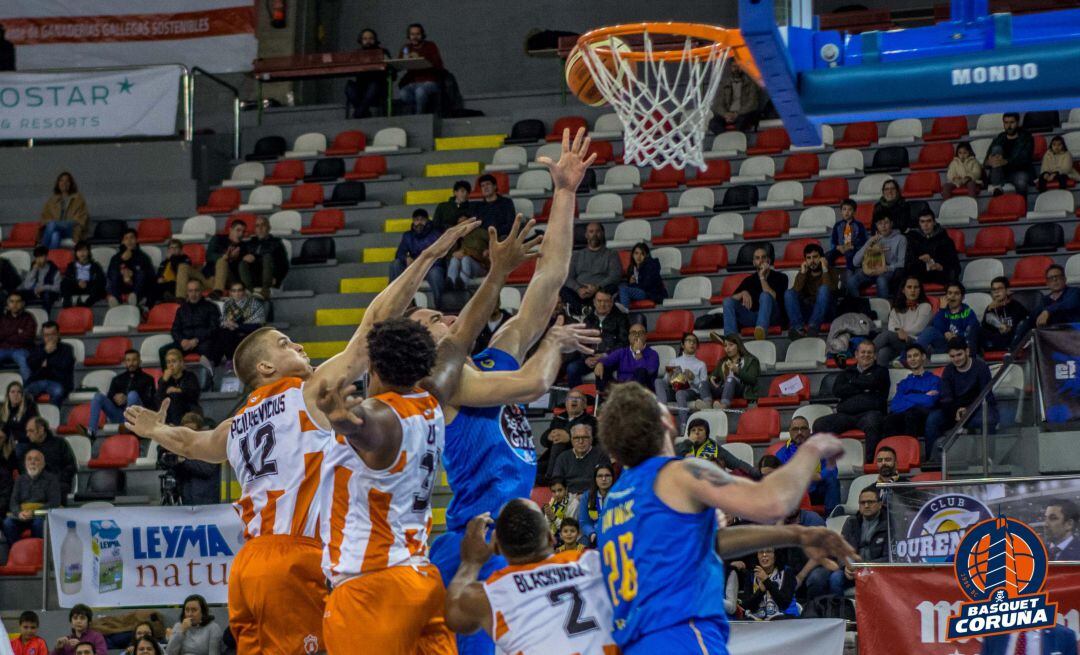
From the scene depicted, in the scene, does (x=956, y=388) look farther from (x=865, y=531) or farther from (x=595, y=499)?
(x=595, y=499)

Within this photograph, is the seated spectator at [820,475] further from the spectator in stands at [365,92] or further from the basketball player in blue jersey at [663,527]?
the spectator in stands at [365,92]

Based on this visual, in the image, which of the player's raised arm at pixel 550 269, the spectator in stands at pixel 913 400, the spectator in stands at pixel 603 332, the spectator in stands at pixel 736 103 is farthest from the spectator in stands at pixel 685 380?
the player's raised arm at pixel 550 269

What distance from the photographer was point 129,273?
19609mm

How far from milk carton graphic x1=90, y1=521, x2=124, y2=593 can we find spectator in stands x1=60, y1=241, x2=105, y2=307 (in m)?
6.32

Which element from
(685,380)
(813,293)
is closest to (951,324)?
(813,293)

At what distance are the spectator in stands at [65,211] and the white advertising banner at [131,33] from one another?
251cm

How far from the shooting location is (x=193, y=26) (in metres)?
22.7

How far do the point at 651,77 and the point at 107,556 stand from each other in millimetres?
8319

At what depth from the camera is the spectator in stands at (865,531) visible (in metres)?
12.3

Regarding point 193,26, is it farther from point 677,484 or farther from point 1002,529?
point 677,484

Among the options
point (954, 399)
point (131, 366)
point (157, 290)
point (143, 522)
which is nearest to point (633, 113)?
point (954, 399)

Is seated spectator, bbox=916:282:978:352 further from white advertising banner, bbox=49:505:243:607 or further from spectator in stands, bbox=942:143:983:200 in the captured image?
white advertising banner, bbox=49:505:243:607

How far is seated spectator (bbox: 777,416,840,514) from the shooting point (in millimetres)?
13766

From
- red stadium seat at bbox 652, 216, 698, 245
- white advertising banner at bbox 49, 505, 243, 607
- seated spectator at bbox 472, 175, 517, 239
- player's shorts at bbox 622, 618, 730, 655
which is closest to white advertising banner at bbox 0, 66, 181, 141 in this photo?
seated spectator at bbox 472, 175, 517, 239
